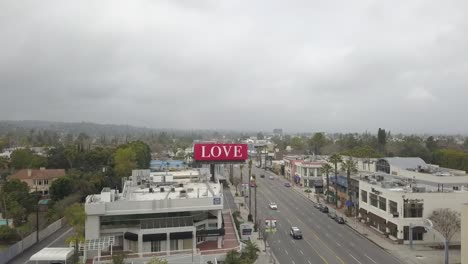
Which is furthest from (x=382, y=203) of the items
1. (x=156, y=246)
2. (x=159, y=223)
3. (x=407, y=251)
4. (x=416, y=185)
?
(x=156, y=246)

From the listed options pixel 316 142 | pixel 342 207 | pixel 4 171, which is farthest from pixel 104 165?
pixel 316 142

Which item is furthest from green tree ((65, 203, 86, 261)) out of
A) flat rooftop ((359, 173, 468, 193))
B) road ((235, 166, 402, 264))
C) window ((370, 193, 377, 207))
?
window ((370, 193, 377, 207))

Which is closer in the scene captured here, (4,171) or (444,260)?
(444,260)

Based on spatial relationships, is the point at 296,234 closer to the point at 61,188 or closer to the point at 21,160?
the point at 61,188

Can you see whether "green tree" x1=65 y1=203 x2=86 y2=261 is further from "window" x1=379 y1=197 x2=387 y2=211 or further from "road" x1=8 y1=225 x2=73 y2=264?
"window" x1=379 y1=197 x2=387 y2=211

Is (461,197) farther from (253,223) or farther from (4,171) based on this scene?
(4,171)

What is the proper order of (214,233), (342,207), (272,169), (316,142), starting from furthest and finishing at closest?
1. (316,142)
2. (272,169)
3. (342,207)
4. (214,233)

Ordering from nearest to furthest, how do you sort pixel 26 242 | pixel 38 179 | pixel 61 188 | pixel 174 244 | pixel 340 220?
pixel 174 244 < pixel 26 242 < pixel 340 220 < pixel 61 188 < pixel 38 179
